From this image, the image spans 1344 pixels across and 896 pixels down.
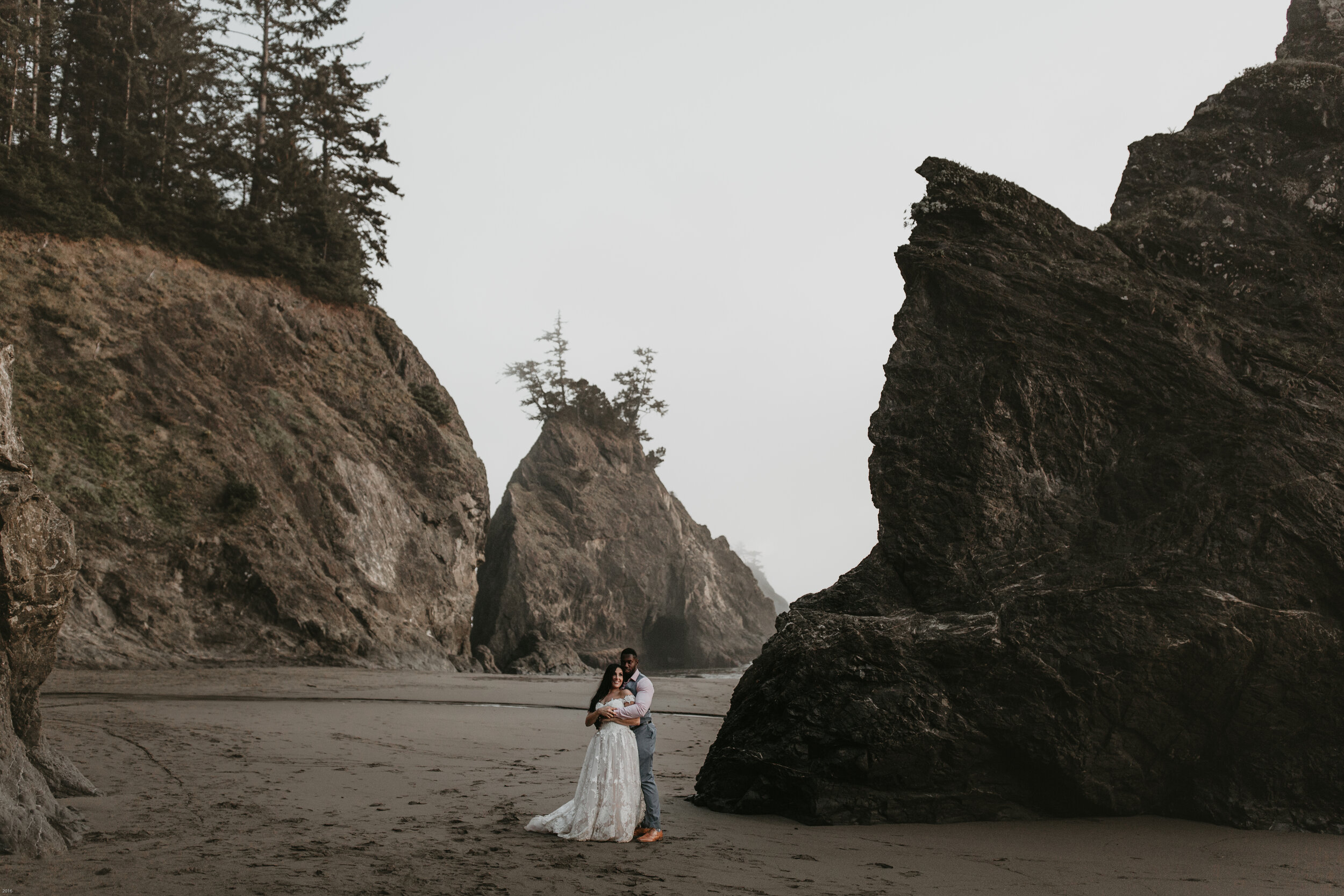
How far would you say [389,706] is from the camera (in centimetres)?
1588

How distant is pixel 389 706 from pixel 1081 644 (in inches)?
475

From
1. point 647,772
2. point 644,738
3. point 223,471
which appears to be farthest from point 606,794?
point 223,471

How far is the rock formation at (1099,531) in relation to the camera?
333 inches

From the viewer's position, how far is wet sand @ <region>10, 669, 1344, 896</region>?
227 inches

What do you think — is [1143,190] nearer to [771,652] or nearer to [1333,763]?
[1333,763]

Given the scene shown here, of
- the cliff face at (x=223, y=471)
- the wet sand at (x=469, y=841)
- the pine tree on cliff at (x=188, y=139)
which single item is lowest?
the wet sand at (x=469, y=841)

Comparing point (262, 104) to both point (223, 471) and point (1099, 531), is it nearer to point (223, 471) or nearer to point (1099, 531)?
point (223, 471)

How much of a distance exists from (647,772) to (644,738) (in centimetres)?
29

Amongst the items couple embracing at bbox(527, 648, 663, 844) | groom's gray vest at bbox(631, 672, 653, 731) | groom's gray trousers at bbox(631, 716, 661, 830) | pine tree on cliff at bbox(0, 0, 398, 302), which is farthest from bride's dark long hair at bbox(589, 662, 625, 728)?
pine tree on cliff at bbox(0, 0, 398, 302)

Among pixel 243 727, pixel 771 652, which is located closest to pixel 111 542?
pixel 243 727

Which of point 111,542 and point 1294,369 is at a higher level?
point 1294,369

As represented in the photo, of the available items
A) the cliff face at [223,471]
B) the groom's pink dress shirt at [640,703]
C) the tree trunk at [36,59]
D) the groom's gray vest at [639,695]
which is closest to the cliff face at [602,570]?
the cliff face at [223,471]

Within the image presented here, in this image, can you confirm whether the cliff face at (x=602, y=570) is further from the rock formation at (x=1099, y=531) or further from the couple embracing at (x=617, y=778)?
the couple embracing at (x=617, y=778)

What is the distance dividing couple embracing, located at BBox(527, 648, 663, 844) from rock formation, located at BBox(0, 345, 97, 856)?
3.57m
